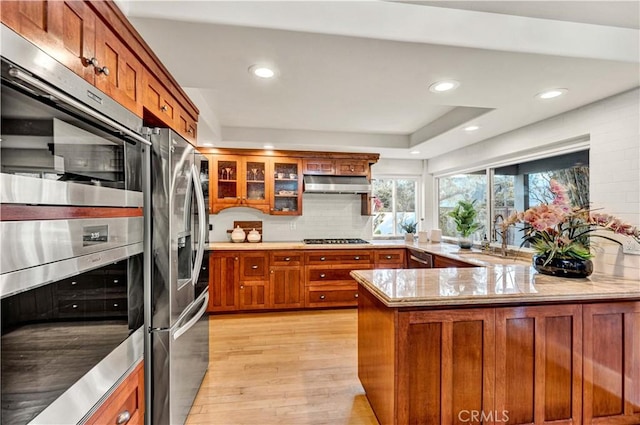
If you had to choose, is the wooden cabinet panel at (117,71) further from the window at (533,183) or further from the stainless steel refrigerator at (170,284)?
the window at (533,183)

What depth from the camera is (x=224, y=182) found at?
4.46 meters

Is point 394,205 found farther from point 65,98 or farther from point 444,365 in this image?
point 65,98

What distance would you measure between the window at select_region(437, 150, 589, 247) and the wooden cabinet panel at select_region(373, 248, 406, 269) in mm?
1055

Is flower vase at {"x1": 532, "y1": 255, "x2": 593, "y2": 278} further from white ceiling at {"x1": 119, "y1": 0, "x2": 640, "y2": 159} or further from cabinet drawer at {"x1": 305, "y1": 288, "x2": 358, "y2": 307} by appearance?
cabinet drawer at {"x1": 305, "y1": 288, "x2": 358, "y2": 307}

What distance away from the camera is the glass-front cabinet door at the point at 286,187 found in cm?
455

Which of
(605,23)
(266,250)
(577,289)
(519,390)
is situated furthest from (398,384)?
(266,250)

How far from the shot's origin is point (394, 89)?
2.36 meters

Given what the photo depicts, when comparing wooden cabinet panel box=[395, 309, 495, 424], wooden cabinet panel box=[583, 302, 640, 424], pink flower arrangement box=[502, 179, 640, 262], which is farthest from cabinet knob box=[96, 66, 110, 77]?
wooden cabinet panel box=[583, 302, 640, 424]

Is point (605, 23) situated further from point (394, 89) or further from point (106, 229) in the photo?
point (106, 229)

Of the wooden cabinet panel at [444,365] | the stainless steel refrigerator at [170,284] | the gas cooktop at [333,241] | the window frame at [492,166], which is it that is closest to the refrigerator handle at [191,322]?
the stainless steel refrigerator at [170,284]

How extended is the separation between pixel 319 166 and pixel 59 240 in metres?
3.81

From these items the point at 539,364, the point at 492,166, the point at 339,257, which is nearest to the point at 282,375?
the point at 539,364

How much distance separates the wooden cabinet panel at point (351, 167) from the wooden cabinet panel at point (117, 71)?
3.33 m

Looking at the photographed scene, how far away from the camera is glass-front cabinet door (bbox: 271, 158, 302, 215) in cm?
455
